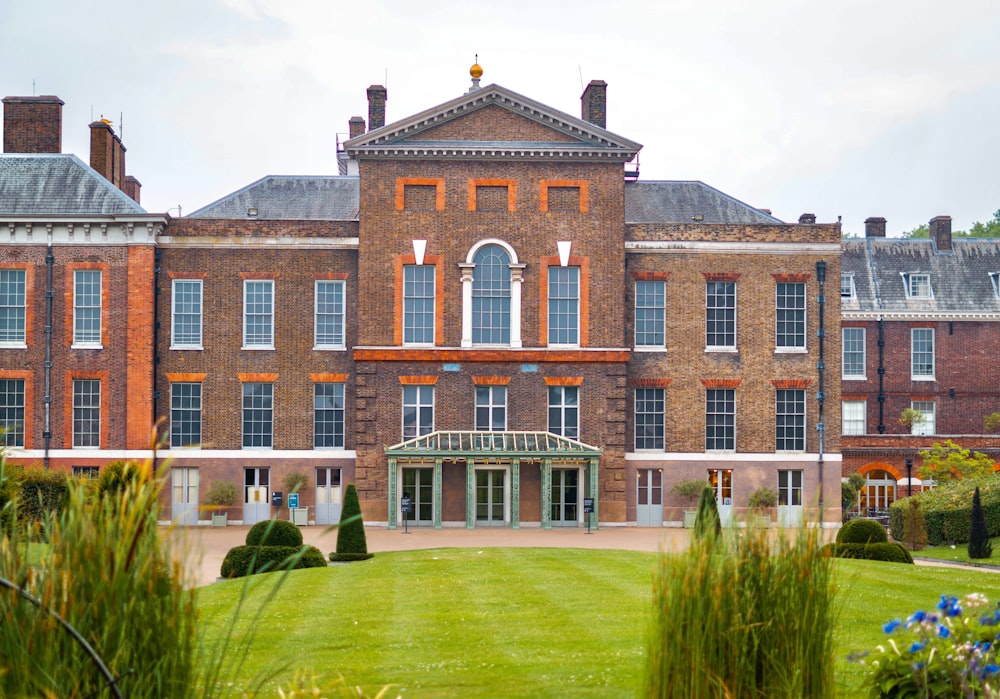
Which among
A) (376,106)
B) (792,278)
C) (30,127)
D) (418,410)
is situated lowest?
(418,410)

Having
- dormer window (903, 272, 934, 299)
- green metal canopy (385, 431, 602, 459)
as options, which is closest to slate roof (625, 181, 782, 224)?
green metal canopy (385, 431, 602, 459)

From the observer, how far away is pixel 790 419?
4053 cm

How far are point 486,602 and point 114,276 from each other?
1003 inches

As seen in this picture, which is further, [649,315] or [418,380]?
[649,315]

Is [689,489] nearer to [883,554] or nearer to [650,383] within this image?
[650,383]

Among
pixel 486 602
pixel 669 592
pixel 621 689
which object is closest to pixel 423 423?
pixel 486 602

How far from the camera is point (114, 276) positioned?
128 ft

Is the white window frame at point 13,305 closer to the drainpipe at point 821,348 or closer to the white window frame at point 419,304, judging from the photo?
the white window frame at point 419,304

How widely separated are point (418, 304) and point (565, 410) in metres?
6.00

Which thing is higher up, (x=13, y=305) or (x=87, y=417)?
(x=13, y=305)

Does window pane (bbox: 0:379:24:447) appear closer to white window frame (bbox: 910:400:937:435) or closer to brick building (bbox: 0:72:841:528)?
brick building (bbox: 0:72:841:528)

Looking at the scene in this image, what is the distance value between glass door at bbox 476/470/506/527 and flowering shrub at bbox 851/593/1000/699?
93.6ft

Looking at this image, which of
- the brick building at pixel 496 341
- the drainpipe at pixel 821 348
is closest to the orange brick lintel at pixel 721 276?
the brick building at pixel 496 341

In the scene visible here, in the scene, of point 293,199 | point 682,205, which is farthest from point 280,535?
point 682,205
